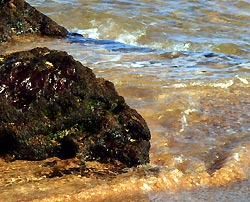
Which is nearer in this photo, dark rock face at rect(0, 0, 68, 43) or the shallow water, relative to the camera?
the shallow water

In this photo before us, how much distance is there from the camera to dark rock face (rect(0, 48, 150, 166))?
11.7ft

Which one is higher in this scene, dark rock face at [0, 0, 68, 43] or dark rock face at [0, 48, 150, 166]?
dark rock face at [0, 0, 68, 43]

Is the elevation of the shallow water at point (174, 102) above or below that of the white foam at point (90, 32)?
below

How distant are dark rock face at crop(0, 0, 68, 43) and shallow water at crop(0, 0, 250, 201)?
22 centimetres

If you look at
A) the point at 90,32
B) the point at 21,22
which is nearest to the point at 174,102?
the point at 21,22

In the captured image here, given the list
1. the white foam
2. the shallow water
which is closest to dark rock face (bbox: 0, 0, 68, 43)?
the shallow water

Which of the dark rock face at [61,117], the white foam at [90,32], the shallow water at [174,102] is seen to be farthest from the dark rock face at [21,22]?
the dark rock face at [61,117]

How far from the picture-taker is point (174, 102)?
5184 millimetres

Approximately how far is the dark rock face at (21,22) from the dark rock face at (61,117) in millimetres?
3641

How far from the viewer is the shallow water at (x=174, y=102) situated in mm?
3389

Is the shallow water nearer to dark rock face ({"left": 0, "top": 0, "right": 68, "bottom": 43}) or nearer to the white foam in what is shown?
the white foam

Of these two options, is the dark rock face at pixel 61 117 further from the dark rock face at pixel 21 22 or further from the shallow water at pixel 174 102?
the dark rock face at pixel 21 22

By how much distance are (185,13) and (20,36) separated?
600cm

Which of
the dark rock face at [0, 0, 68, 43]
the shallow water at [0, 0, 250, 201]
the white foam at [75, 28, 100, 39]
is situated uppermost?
the dark rock face at [0, 0, 68, 43]
